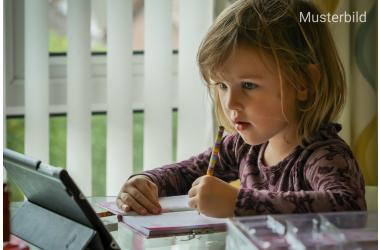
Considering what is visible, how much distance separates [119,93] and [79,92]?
0.32ft

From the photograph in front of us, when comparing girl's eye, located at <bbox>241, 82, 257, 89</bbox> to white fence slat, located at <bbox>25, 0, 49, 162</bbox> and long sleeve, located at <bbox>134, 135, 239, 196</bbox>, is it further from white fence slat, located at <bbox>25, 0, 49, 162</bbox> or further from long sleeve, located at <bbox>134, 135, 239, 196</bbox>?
white fence slat, located at <bbox>25, 0, 49, 162</bbox>

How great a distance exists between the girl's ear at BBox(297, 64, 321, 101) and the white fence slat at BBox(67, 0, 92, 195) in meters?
0.69

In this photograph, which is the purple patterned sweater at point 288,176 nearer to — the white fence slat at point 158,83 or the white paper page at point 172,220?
the white paper page at point 172,220

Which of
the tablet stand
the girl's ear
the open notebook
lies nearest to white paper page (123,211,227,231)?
the open notebook

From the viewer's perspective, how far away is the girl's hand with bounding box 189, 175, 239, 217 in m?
1.10

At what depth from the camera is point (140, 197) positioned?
49.2 inches

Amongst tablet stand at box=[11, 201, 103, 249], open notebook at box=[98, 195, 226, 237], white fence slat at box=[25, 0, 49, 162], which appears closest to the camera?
tablet stand at box=[11, 201, 103, 249]

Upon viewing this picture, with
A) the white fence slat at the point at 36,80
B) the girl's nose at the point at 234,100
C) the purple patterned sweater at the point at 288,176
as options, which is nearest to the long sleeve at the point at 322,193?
the purple patterned sweater at the point at 288,176

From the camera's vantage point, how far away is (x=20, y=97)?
1.82 m

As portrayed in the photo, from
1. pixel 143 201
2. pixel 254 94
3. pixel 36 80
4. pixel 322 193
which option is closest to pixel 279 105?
pixel 254 94

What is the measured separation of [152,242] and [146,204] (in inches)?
5.1

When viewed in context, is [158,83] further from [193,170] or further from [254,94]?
[254,94]

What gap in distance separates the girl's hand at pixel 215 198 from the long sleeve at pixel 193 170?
279 mm

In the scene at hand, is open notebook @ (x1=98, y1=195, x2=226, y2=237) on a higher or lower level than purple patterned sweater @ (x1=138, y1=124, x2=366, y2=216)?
lower
